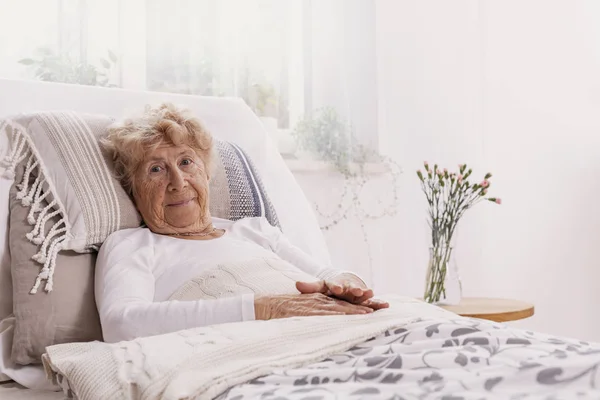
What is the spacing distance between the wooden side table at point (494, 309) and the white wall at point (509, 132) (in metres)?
0.63

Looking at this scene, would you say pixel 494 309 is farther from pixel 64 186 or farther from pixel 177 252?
pixel 64 186

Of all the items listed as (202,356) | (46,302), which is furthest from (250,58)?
(202,356)

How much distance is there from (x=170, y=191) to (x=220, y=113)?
1.38 ft

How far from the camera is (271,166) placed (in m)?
2.01

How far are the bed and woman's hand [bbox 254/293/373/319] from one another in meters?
0.09

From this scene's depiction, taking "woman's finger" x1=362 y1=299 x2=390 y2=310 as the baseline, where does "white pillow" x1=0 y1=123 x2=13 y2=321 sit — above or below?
above

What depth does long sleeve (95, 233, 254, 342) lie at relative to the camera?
1.29 metres

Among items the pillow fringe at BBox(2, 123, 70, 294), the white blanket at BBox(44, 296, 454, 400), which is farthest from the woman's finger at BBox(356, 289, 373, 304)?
the pillow fringe at BBox(2, 123, 70, 294)

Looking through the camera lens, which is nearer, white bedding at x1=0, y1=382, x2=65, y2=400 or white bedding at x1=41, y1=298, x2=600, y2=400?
white bedding at x1=41, y1=298, x2=600, y2=400

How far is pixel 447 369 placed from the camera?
893 mm

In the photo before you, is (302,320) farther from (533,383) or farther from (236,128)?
(236,128)

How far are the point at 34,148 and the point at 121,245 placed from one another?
28 cm

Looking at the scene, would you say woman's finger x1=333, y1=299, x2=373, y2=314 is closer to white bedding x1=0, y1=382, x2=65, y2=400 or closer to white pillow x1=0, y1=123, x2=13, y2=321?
white bedding x1=0, y1=382, x2=65, y2=400

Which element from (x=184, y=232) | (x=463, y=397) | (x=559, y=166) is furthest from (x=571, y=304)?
(x=463, y=397)
